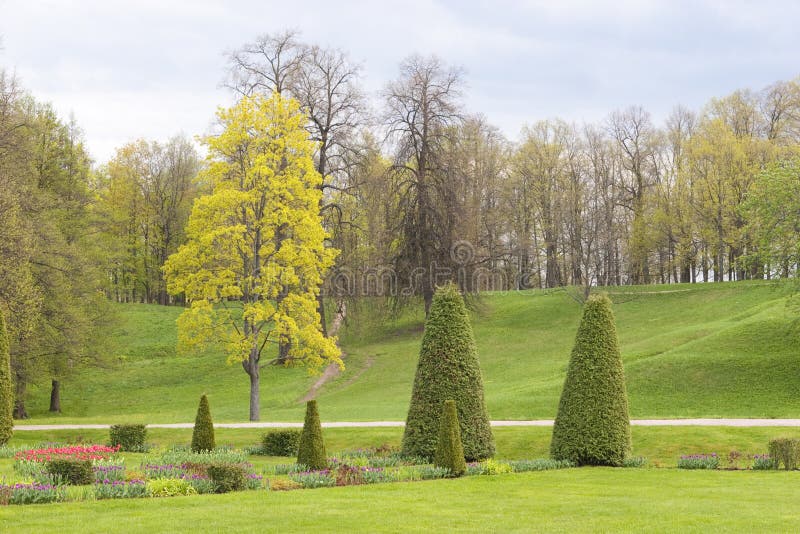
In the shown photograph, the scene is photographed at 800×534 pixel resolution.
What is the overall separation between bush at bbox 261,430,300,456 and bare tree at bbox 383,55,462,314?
78.1 feet

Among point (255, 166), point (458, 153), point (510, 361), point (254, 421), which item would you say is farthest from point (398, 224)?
point (254, 421)

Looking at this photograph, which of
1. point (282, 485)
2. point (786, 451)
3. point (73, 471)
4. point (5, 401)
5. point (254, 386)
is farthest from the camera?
point (254, 386)

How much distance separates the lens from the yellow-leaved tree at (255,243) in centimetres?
3120

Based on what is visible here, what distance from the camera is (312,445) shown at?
17188 millimetres

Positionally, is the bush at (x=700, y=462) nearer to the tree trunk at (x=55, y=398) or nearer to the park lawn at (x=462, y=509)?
the park lawn at (x=462, y=509)

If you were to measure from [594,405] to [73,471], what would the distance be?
11417 millimetres

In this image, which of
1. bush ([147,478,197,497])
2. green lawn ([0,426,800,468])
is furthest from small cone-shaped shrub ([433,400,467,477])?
bush ([147,478,197,497])

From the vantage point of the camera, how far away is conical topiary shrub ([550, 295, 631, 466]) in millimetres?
18578

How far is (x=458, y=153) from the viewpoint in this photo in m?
45.6

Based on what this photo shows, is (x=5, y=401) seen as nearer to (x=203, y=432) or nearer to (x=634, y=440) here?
(x=203, y=432)

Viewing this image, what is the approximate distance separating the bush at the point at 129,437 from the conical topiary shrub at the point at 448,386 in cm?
834

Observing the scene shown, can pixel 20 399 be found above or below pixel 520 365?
below

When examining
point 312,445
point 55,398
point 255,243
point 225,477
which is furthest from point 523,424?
point 55,398

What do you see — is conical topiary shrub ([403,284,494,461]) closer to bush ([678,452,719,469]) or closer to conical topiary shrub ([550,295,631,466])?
conical topiary shrub ([550,295,631,466])
